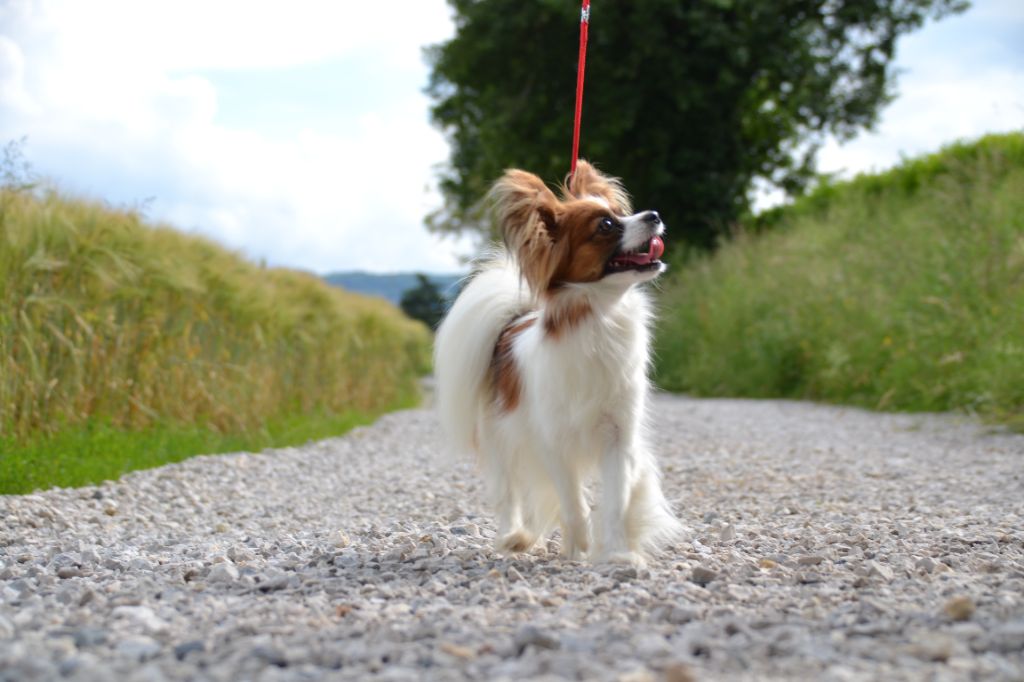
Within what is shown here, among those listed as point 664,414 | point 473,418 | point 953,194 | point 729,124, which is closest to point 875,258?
point 953,194

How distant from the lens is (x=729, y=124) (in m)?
21.9

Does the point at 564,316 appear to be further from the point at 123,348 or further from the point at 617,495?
the point at 123,348

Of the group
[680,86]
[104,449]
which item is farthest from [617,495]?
[680,86]

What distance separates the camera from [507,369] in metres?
4.38

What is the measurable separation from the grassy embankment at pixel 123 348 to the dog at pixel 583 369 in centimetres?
339

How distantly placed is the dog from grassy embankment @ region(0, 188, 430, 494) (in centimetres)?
339

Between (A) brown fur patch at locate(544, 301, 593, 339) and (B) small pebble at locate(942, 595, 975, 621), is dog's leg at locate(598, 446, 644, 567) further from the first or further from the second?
(B) small pebble at locate(942, 595, 975, 621)

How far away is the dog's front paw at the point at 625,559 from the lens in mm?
3754

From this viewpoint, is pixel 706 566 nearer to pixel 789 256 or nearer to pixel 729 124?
pixel 789 256

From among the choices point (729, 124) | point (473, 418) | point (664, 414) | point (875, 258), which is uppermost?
point (729, 124)

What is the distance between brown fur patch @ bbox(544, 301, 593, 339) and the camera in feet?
12.9

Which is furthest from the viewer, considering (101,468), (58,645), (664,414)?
(664,414)

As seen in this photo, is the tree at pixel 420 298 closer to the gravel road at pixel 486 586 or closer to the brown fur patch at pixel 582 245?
the gravel road at pixel 486 586

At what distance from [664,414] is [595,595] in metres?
9.76
